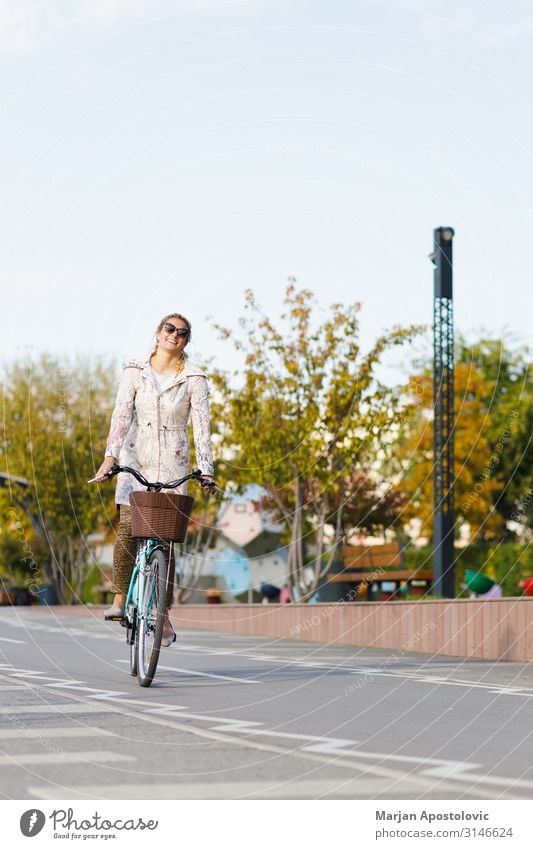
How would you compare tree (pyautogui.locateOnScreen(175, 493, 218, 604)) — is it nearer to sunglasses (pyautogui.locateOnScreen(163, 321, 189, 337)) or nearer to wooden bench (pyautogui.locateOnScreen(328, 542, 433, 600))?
wooden bench (pyautogui.locateOnScreen(328, 542, 433, 600))

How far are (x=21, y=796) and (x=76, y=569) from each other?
4058cm

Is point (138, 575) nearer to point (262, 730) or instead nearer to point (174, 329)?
point (174, 329)

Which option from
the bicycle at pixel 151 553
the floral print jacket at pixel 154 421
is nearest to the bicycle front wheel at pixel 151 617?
the bicycle at pixel 151 553

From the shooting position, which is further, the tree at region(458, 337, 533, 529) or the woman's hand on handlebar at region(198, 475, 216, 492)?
the tree at region(458, 337, 533, 529)

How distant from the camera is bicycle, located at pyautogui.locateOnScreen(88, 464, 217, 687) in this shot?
8008 mm

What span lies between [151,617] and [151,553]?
41cm

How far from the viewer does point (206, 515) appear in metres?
40.6

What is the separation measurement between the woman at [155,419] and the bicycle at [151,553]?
0.36 m

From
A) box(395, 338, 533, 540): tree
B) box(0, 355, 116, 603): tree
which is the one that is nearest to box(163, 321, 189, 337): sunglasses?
box(0, 355, 116, 603): tree

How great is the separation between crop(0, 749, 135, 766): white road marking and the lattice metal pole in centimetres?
1308

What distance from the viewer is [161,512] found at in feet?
26.3
